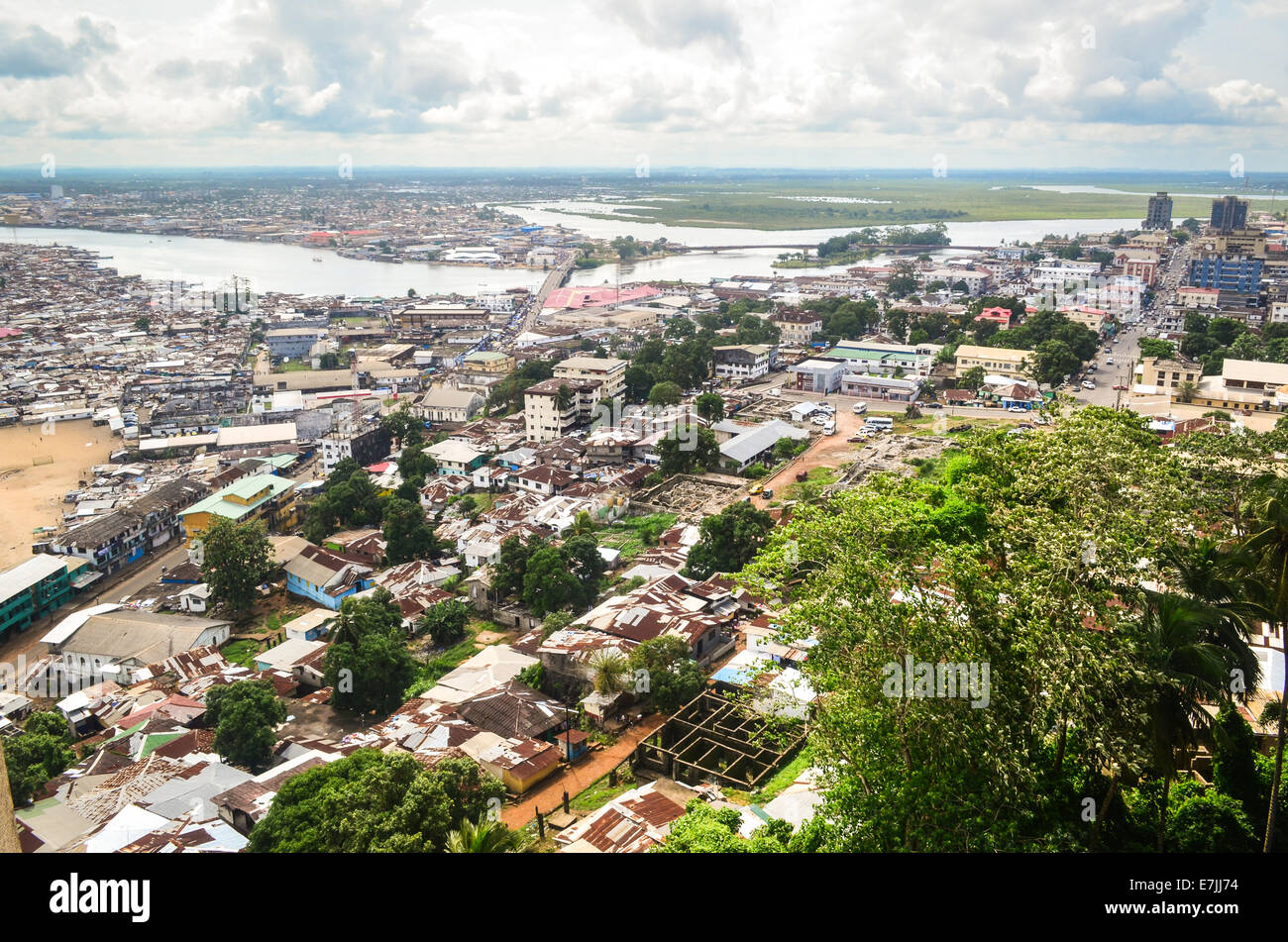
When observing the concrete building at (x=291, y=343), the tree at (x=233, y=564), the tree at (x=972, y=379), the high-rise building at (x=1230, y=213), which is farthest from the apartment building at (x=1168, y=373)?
the high-rise building at (x=1230, y=213)

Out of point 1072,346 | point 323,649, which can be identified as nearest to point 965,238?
point 1072,346

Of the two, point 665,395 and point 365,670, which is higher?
point 665,395

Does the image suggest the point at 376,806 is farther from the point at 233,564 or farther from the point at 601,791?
the point at 233,564

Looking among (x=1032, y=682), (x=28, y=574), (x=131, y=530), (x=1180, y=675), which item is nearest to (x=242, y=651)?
(x=28, y=574)

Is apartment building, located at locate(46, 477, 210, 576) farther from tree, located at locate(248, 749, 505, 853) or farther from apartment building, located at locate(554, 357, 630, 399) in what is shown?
tree, located at locate(248, 749, 505, 853)

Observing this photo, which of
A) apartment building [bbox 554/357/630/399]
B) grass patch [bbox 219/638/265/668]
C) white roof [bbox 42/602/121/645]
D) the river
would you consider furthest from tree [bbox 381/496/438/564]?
the river

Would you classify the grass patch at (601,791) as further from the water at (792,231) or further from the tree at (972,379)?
the water at (792,231)

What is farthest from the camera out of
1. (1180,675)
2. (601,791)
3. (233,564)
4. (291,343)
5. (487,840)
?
(291,343)
